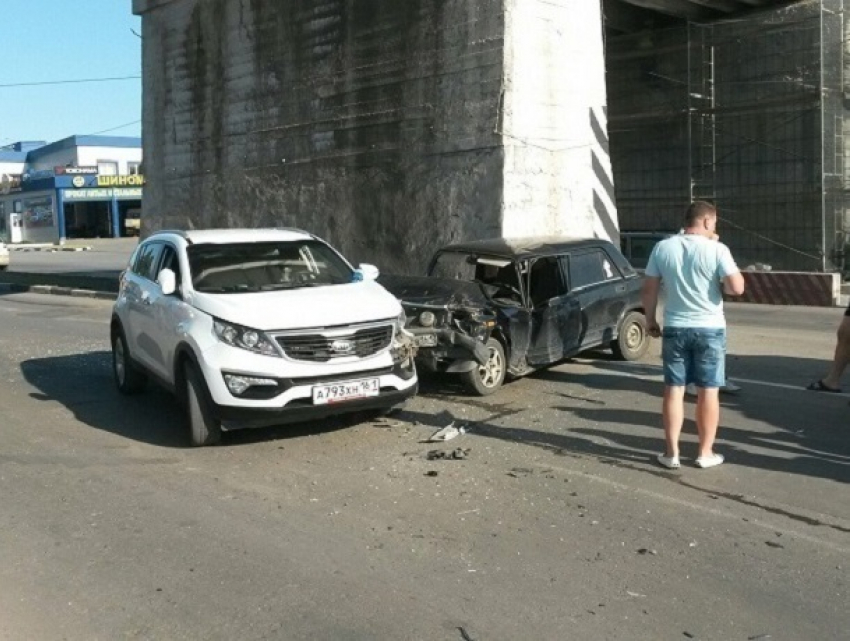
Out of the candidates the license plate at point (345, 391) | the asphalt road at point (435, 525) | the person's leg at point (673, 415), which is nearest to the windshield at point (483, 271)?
the asphalt road at point (435, 525)

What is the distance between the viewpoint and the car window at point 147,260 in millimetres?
8648

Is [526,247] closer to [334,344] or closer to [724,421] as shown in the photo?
[724,421]

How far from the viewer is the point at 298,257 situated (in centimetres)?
820

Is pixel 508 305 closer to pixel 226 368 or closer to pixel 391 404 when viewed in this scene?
pixel 391 404

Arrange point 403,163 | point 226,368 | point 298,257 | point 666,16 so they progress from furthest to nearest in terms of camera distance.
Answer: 1. point 666,16
2. point 403,163
3. point 298,257
4. point 226,368

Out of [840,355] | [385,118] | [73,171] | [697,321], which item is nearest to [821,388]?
[840,355]

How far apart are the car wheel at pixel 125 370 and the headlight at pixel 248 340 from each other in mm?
2433

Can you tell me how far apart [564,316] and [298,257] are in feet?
9.22

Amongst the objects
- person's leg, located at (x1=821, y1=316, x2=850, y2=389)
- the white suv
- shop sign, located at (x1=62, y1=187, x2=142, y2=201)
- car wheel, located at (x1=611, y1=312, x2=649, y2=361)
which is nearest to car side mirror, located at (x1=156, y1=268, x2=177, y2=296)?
the white suv

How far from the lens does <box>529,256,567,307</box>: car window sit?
950 centimetres

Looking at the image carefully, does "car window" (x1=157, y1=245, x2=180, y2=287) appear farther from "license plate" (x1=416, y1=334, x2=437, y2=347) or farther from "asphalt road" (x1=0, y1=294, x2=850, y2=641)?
"license plate" (x1=416, y1=334, x2=437, y2=347)

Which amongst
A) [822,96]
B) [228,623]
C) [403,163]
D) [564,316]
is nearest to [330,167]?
[403,163]

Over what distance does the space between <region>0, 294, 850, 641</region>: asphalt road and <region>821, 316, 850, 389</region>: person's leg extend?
0.28 metres

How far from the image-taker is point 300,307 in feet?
22.7
